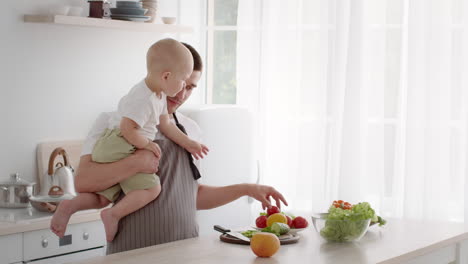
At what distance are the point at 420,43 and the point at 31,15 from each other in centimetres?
209

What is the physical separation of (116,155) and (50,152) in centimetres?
157

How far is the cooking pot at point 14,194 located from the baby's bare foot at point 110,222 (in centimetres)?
128

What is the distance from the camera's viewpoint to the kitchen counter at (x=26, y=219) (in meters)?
3.37

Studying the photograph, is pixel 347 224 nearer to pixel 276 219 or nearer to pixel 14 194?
pixel 276 219

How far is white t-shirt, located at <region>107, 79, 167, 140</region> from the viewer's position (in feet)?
8.75

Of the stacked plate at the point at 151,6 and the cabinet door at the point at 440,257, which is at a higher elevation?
the stacked plate at the point at 151,6

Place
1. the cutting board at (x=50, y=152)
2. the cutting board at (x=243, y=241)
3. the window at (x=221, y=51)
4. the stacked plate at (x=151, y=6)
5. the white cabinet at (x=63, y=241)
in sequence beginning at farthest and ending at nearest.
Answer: the window at (x=221, y=51) < the stacked plate at (x=151, y=6) < the cutting board at (x=50, y=152) < the white cabinet at (x=63, y=241) < the cutting board at (x=243, y=241)

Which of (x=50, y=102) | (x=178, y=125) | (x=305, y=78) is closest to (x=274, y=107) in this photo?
(x=305, y=78)

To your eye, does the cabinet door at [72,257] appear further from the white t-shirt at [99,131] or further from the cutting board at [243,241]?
the cutting board at [243,241]

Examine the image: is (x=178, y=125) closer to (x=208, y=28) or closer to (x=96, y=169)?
(x=96, y=169)

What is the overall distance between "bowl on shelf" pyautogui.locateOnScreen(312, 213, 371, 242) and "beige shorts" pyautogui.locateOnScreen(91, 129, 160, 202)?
565mm

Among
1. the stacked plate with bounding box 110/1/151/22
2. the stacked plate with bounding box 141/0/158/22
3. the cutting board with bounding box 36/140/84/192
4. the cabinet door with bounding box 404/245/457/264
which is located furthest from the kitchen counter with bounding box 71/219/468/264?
the stacked plate with bounding box 141/0/158/22

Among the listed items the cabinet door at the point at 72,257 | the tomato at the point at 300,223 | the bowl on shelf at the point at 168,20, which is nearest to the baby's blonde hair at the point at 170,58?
the tomato at the point at 300,223

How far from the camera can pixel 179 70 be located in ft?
8.64
